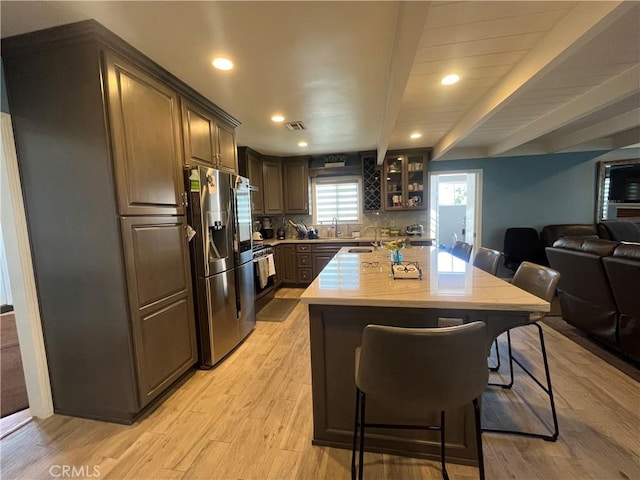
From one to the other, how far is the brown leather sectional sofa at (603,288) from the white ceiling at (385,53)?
125cm

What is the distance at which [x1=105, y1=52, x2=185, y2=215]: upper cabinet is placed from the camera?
1.61m

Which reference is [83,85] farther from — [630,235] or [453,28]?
[630,235]

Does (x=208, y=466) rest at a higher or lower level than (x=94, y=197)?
lower

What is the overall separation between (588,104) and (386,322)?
292 cm

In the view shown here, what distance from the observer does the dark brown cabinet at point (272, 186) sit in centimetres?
480

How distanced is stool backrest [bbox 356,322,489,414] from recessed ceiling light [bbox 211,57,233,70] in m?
1.91

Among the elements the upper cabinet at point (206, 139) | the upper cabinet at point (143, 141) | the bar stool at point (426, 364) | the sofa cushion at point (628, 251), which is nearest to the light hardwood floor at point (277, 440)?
the bar stool at point (426, 364)

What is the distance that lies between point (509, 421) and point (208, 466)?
1796mm

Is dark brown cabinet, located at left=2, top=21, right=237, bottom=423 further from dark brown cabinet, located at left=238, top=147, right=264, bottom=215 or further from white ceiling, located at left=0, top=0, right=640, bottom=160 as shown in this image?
dark brown cabinet, located at left=238, top=147, right=264, bottom=215

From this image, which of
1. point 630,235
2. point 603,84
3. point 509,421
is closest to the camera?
point 509,421

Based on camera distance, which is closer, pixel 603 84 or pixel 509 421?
pixel 509 421

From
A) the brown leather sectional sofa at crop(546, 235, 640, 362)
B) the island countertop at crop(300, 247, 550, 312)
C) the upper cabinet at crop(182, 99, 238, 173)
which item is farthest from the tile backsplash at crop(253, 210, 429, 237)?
the island countertop at crop(300, 247, 550, 312)

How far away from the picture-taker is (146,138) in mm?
1805

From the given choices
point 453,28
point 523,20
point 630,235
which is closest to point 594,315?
point 523,20
